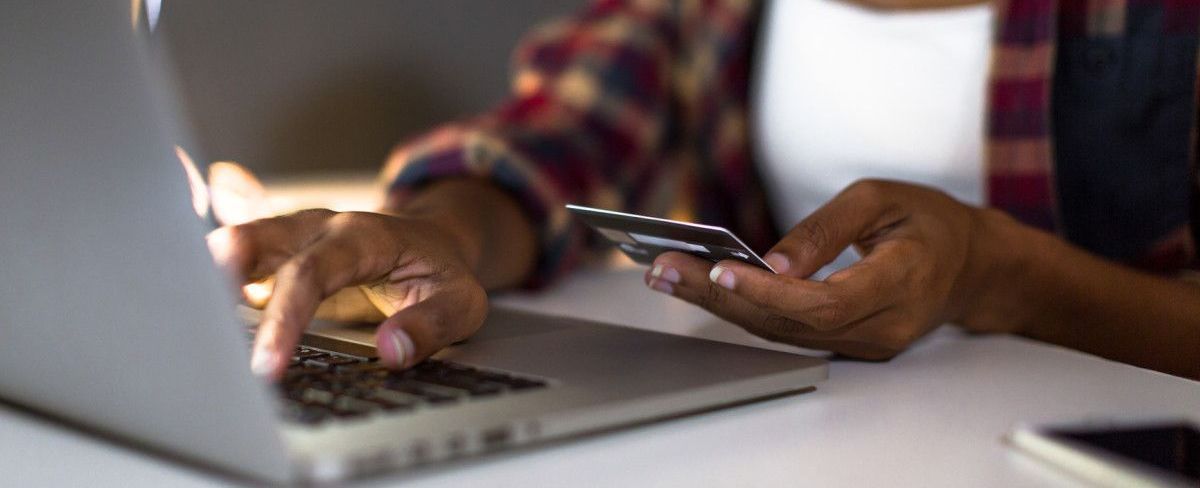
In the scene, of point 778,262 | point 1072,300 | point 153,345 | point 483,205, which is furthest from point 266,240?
point 1072,300

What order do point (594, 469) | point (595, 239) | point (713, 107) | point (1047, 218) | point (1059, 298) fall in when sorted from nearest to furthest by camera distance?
point (594, 469), point (1059, 298), point (1047, 218), point (595, 239), point (713, 107)

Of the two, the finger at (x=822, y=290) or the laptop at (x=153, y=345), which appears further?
the finger at (x=822, y=290)

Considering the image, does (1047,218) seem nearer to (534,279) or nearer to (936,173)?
(936,173)

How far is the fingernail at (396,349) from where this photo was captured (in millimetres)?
456

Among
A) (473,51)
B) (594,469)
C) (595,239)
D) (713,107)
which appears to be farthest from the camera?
(473,51)

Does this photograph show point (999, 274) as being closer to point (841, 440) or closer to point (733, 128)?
point (841, 440)

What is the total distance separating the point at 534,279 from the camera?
2.90 ft

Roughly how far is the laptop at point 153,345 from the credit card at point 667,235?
0.06 metres

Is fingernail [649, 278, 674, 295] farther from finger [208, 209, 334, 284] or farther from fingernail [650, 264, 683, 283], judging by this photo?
finger [208, 209, 334, 284]

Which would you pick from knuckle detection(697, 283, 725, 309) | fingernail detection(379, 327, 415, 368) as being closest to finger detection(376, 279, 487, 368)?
fingernail detection(379, 327, 415, 368)

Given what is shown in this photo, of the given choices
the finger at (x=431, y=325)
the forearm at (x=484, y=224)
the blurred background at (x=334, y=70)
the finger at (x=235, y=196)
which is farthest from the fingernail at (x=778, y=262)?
the blurred background at (x=334, y=70)

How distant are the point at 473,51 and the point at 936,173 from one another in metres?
1.20

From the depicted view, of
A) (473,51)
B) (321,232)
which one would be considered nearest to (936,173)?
(321,232)

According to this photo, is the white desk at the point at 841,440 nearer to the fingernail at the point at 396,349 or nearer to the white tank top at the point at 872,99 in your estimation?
the fingernail at the point at 396,349
